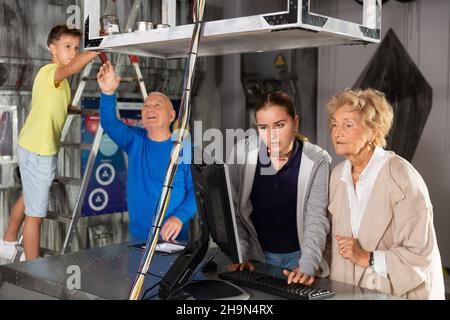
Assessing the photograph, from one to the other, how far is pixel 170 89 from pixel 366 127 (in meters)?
2.98

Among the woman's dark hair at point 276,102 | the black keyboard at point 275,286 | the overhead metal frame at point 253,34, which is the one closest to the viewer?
the overhead metal frame at point 253,34

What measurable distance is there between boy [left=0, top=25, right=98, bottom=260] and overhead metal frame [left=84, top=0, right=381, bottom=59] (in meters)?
1.10

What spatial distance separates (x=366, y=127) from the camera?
7.27ft

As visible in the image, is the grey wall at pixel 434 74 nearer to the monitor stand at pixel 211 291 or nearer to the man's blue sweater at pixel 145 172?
the man's blue sweater at pixel 145 172

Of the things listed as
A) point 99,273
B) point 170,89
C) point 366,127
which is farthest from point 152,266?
point 170,89

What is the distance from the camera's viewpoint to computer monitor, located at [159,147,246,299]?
1.91m

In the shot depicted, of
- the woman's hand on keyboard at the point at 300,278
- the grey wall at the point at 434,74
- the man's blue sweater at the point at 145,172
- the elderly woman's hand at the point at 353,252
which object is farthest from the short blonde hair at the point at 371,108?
the grey wall at the point at 434,74

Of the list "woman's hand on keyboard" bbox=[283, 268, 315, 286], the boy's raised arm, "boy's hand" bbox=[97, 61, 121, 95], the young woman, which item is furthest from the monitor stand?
the boy's raised arm

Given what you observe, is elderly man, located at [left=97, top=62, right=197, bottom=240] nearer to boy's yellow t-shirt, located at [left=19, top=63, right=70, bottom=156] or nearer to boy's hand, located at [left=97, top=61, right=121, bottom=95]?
boy's hand, located at [left=97, top=61, right=121, bottom=95]

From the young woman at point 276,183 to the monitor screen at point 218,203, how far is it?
1.36ft

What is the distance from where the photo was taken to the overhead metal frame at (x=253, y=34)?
5.81 feet

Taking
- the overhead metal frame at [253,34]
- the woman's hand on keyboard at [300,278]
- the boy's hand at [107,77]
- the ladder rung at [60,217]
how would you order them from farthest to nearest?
the ladder rung at [60,217] < the boy's hand at [107,77] < the woman's hand on keyboard at [300,278] < the overhead metal frame at [253,34]

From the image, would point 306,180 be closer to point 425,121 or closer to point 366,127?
point 366,127

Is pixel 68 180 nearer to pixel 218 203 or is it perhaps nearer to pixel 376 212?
pixel 218 203
